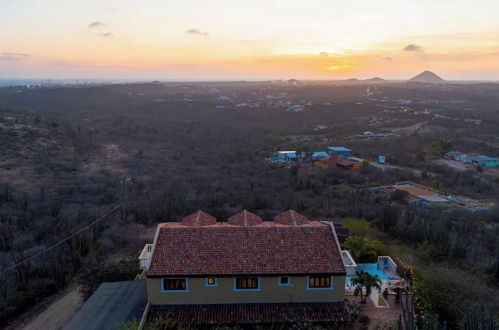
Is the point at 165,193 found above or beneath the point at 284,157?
above

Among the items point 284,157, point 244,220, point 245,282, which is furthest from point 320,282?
point 284,157

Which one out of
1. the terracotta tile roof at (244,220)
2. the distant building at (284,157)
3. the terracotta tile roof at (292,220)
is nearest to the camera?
the terracotta tile roof at (292,220)

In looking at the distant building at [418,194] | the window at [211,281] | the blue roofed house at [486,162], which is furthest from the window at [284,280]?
the blue roofed house at [486,162]

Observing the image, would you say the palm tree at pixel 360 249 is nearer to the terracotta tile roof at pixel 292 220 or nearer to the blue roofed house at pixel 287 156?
the terracotta tile roof at pixel 292 220

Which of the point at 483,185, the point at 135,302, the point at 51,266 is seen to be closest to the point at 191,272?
the point at 135,302

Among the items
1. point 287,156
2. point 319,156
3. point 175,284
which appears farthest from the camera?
point 287,156

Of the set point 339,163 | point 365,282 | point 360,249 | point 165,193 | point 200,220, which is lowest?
point 339,163

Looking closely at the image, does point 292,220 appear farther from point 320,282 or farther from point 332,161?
point 332,161
